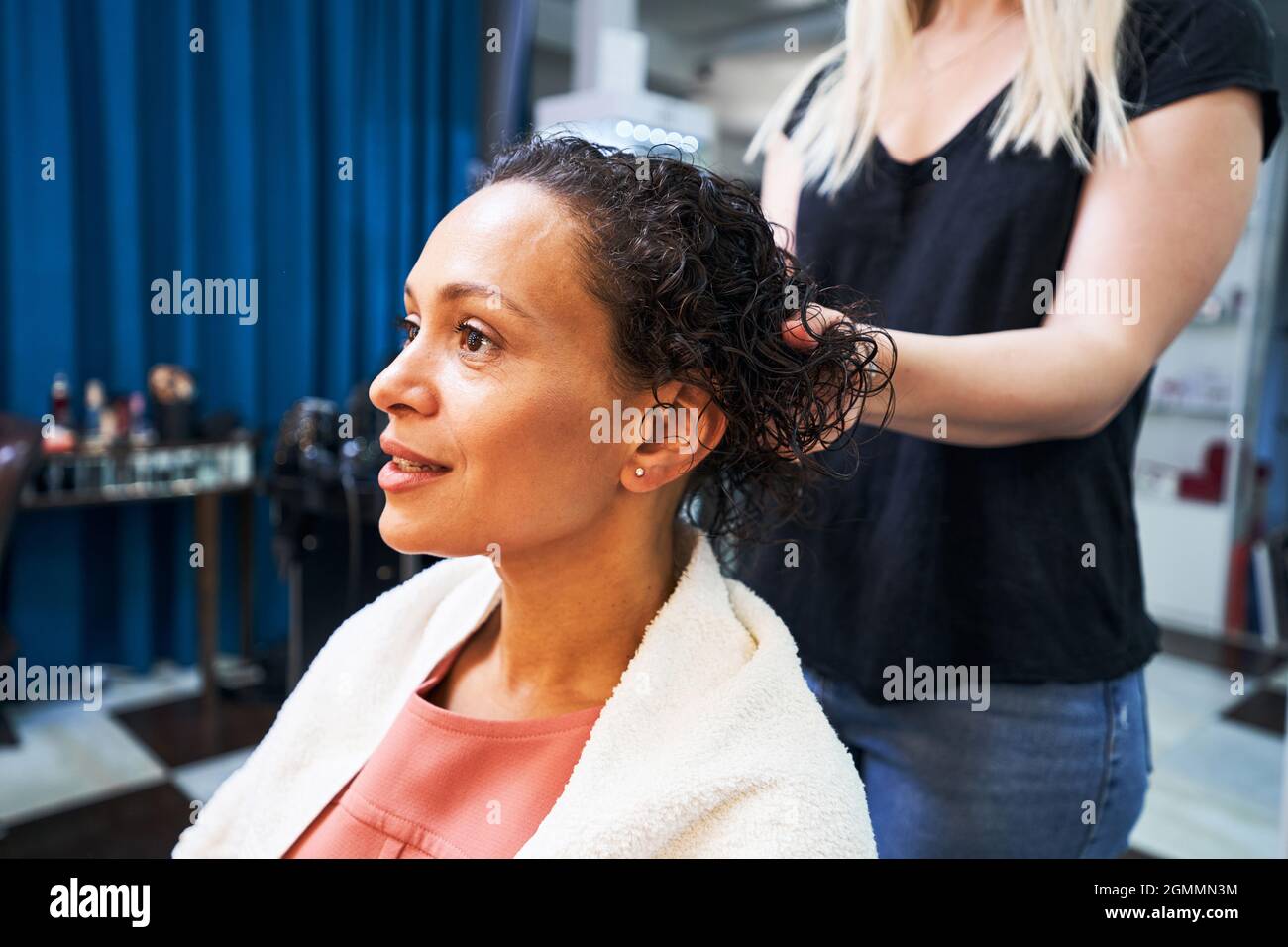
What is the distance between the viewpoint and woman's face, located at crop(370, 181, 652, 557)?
808 millimetres

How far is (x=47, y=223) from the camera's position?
2852 mm

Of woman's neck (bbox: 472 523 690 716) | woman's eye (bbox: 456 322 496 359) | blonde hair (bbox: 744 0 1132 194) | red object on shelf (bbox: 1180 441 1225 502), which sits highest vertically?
blonde hair (bbox: 744 0 1132 194)

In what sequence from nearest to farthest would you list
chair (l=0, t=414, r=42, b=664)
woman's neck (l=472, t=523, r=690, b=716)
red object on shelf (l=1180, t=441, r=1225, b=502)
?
woman's neck (l=472, t=523, r=690, b=716) < chair (l=0, t=414, r=42, b=664) < red object on shelf (l=1180, t=441, r=1225, b=502)

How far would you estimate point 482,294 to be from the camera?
0.80m

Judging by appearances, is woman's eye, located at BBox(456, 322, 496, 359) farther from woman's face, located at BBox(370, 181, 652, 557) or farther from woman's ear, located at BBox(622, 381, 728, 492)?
woman's ear, located at BBox(622, 381, 728, 492)

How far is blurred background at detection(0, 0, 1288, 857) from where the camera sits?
2535 mm

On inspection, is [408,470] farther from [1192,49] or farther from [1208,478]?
[1208,478]

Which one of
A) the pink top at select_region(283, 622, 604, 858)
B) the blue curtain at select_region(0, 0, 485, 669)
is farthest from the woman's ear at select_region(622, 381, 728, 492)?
the blue curtain at select_region(0, 0, 485, 669)

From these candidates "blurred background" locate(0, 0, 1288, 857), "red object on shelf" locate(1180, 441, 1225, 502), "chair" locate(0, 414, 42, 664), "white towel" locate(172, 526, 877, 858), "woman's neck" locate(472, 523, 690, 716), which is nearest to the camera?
"white towel" locate(172, 526, 877, 858)

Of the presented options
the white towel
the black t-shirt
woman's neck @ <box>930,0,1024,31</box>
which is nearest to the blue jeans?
the black t-shirt

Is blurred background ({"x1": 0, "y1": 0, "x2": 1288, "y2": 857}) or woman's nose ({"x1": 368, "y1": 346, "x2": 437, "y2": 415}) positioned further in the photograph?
blurred background ({"x1": 0, "y1": 0, "x2": 1288, "y2": 857})

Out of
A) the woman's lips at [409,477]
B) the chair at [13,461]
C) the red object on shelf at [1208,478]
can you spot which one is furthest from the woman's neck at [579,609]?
the red object on shelf at [1208,478]

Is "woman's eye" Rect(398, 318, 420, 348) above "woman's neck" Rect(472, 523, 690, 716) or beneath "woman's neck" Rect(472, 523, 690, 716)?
above

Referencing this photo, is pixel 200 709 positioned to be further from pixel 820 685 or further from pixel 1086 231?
pixel 1086 231
